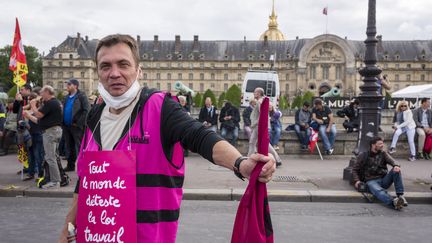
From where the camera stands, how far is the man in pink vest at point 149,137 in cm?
181

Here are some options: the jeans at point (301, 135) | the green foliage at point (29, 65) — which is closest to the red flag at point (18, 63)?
the jeans at point (301, 135)

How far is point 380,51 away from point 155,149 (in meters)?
94.0

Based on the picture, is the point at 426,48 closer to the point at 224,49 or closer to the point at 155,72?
the point at 224,49

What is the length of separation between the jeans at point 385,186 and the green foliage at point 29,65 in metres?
91.0

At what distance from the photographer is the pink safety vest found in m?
1.87

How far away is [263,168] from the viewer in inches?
64.5

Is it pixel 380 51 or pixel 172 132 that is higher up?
pixel 380 51

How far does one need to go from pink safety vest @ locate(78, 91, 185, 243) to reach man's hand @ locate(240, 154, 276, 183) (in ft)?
1.23

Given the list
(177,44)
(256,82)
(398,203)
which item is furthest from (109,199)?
(177,44)

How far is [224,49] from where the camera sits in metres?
91.5

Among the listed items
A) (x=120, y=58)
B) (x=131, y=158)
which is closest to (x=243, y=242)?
(x=131, y=158)

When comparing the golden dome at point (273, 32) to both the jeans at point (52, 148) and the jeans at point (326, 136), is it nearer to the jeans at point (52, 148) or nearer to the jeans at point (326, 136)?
the jeans at point (326, 136)

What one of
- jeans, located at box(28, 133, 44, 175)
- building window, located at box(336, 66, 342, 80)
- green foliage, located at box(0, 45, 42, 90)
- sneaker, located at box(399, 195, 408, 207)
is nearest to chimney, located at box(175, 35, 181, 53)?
green foliage, located at box(0, 45, 42, 90)

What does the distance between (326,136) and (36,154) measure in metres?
7.23
